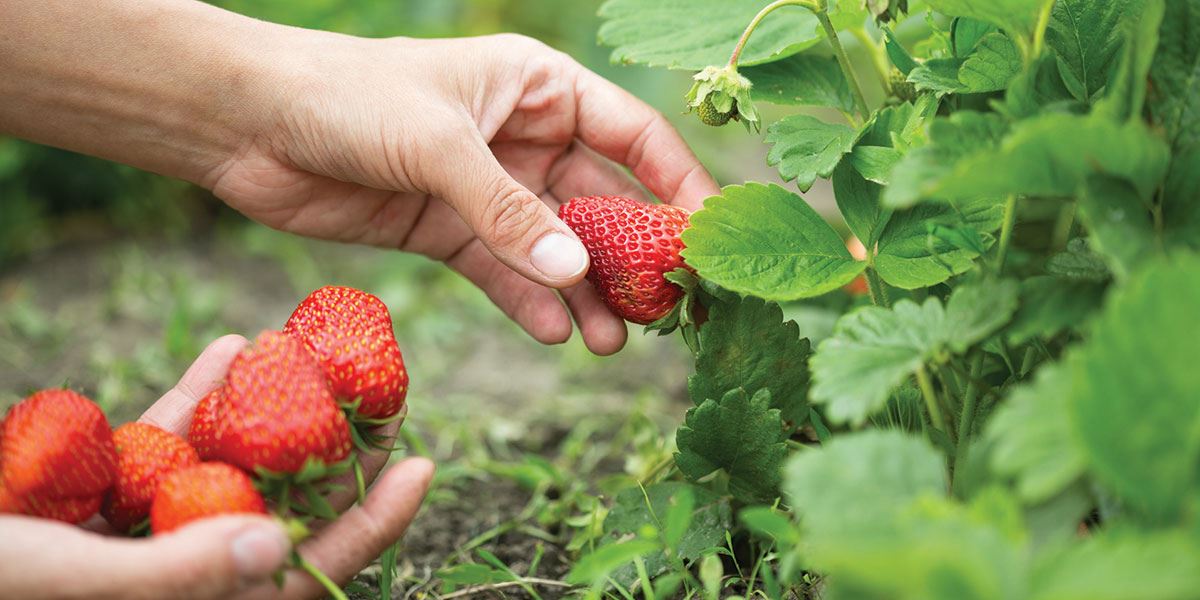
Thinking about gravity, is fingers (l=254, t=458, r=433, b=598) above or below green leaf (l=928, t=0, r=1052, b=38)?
below

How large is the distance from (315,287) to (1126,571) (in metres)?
2.52

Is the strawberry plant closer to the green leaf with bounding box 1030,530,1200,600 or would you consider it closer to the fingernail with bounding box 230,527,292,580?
the green leaf with bounding box 1030,530,1200,600

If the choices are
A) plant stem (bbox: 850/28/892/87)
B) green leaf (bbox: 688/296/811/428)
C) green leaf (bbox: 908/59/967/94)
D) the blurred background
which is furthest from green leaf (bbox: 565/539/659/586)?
plant stem (bbox: 850/28/892/87)

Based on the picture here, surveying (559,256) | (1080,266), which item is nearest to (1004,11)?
(1080,266)

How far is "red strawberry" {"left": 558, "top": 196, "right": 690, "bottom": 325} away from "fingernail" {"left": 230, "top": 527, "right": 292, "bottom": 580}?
593 millimetres

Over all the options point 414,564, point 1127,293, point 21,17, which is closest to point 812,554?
point 1127,293

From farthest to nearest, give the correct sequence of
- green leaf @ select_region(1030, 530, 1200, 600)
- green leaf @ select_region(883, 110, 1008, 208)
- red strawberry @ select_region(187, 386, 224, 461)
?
red strawberry @ select_region(187, 386, 224, 461) → green leaf @ select_region(883, 110, 1008, 208) → green leaf @ select_region(1030, 530, 1200, 600)

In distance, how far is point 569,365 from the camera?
252cm

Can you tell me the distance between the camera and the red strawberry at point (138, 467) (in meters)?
1.12

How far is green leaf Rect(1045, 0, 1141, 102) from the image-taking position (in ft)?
3.73

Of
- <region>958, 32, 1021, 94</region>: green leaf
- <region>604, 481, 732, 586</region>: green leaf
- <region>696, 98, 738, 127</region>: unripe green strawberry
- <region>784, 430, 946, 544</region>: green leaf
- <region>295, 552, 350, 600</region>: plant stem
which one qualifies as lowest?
<region>604, 481, 732, 586</region>: green leaf

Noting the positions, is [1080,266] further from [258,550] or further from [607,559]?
[258,550]

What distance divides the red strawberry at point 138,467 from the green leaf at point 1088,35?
3.52ft

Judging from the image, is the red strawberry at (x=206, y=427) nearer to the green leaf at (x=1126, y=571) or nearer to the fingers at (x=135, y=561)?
the fingers at (x=135, y=561)
